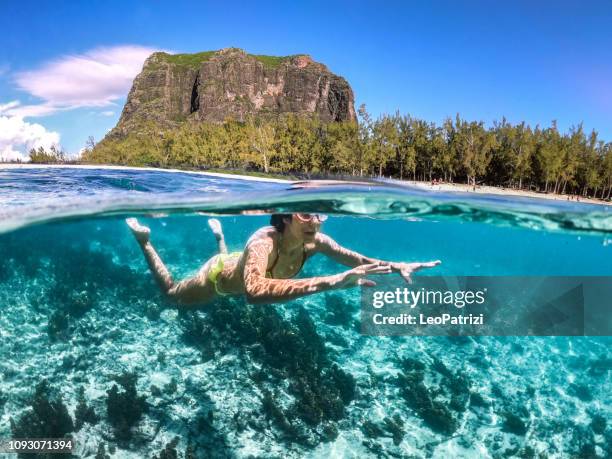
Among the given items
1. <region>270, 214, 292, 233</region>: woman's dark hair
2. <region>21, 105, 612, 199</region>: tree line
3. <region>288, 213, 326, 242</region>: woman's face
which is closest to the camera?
<region>288, 213, 326, 242</region>: woman's face

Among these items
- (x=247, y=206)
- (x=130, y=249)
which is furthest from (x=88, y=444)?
(x=130, y=249)

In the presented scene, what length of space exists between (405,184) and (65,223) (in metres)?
9.80

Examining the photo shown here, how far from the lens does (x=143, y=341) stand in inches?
437

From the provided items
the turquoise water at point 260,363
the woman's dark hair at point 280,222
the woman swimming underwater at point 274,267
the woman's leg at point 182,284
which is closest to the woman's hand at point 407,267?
the woman swimming underwater at point 274,267

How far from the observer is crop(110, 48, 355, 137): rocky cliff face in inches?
6216

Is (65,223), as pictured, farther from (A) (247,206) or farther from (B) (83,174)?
(A) (247,206)

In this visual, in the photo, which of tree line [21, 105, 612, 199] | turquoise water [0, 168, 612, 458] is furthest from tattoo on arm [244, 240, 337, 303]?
tree line [21, 105, 612, 199]

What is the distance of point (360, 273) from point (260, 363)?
24.8ft

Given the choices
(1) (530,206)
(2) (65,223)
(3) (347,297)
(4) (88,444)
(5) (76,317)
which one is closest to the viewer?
(4) (88,444)

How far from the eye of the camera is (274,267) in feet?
19.8

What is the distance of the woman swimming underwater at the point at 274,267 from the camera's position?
414 centimetres

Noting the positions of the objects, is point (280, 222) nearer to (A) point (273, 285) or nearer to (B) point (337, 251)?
(B) point (337, 251)

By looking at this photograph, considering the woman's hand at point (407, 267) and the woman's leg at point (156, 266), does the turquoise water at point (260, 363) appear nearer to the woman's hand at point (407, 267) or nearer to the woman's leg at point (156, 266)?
the woman's leg at point (156, 266)

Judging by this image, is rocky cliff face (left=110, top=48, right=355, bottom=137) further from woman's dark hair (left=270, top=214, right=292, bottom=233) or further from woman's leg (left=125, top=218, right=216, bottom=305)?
woman's dark hair (left=270, top=214, right=292, bottom=233)
